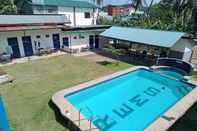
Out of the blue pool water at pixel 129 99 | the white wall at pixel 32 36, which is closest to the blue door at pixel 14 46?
the white wall at pixel 32 36

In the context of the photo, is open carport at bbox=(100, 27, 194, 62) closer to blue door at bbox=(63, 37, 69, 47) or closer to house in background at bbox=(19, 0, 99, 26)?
blue door at bbox=(63, 37, 69, 47)

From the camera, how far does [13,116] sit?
9117 millimetres

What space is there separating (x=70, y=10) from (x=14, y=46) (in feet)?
44.8

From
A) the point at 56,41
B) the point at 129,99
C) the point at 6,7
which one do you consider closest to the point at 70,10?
the point at 56,41

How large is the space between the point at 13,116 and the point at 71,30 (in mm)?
14993

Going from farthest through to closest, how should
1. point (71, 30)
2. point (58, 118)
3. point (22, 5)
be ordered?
point (22, 5)
point (71, 30)
point (58, 118)

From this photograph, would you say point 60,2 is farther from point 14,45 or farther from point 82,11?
point 14,45

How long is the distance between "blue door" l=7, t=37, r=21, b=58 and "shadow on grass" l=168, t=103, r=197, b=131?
58.7 feet

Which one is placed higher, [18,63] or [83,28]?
[83,28]

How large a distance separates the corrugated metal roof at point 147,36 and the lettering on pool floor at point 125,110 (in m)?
5.39

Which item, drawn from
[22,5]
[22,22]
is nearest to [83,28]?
[22,22]

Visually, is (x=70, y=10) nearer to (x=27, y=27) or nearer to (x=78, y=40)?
(x=78, y=40)

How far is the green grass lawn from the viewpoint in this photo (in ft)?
28.8

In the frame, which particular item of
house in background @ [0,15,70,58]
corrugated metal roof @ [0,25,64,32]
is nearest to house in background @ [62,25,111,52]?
house in background @ [0,15,70,58]
